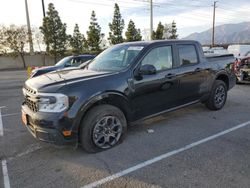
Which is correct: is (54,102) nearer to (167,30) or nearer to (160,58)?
(160,58)

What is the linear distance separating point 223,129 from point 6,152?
3.94 m

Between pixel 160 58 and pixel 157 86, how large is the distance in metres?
0.57

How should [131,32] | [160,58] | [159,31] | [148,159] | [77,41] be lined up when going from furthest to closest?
[159,31] → [131,32] → [77,41] → [160,58] → [148,159]

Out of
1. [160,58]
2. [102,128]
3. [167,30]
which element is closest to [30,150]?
→ [102,128]

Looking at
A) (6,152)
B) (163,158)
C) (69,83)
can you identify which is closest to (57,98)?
(69,83)

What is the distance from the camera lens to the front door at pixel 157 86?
4.12 meters

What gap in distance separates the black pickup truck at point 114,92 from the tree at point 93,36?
28.3 meters

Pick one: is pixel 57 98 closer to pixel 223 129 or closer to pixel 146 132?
pixel 146 132

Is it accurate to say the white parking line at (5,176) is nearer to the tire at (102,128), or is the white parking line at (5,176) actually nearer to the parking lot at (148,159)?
the parking lot at (148,159)

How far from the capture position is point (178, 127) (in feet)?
15.7

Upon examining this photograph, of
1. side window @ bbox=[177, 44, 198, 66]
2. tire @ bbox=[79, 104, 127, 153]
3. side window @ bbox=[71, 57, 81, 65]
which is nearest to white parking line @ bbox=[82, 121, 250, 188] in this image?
tire @ bbox=[79, 104, 127, 153]

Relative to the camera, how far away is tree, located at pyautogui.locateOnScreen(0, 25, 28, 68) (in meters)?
29.0

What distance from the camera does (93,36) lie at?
32500 mm

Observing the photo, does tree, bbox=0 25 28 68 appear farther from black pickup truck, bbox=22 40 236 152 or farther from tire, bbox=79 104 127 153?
tire, bbox=79 104 127 153
